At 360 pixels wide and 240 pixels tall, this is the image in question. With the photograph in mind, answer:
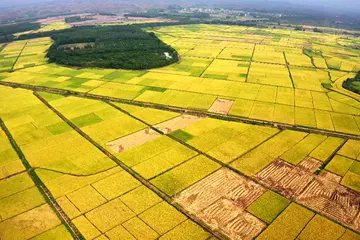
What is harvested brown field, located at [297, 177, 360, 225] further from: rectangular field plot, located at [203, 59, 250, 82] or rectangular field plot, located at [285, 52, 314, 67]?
rectangular field plot, located at [285, 52, 314, 67]

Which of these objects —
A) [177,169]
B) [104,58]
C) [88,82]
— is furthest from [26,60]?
[177,169]

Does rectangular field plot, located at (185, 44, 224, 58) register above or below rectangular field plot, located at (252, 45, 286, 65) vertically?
above

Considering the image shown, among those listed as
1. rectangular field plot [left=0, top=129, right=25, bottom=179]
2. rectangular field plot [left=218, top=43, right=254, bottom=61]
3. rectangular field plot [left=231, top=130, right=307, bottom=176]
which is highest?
rectangular field plot [left=218, top=43, right=254, bottom=61]

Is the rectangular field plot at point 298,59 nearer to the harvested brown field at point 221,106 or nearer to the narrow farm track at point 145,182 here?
the harvested brown field at point 221,106

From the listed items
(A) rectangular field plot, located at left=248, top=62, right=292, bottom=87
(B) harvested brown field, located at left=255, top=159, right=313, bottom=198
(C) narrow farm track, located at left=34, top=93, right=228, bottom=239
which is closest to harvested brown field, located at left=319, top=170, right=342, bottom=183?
(B) harvested brown field, located at left=255, top=159, right=313, bottom=198

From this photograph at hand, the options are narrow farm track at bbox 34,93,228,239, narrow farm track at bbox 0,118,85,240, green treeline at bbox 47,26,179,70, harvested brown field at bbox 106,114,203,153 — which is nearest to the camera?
narrow farm track at bbox 0,118,85,240

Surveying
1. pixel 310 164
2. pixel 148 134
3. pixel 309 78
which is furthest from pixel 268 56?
pixel 148 134

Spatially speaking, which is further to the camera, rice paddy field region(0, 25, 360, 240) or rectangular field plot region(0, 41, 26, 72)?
rectangular field plot region(0, 41, 26, 72)
